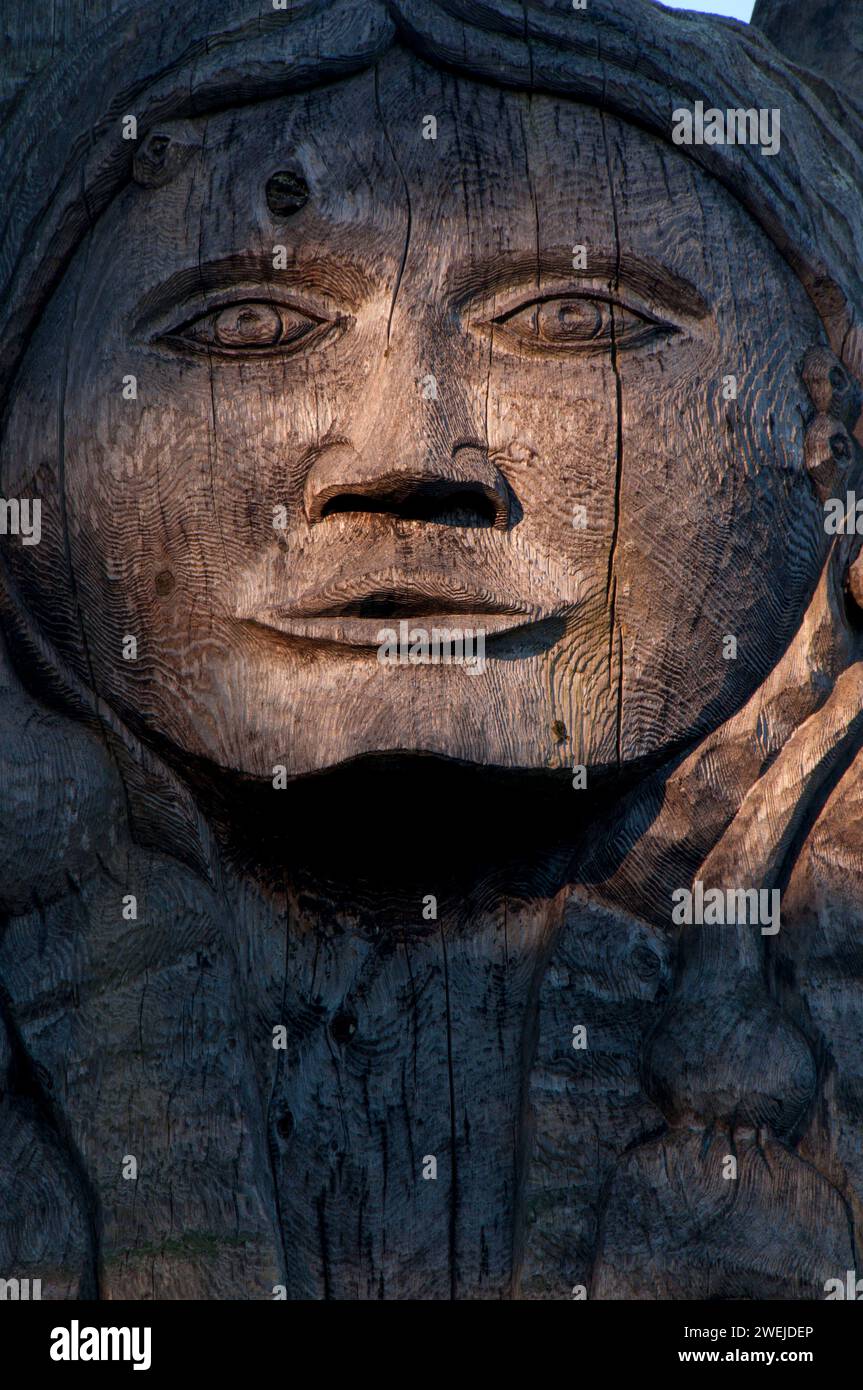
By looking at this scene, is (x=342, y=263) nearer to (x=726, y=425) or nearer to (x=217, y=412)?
(x=217, y=412)

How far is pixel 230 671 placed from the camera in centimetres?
342

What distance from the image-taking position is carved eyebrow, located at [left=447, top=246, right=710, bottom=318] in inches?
137

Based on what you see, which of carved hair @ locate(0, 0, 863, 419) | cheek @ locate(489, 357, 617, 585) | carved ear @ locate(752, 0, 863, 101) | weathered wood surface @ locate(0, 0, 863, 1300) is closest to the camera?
weathered wood surface @ locate(0, 0, 863, 1300)

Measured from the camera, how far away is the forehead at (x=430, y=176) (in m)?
3.50

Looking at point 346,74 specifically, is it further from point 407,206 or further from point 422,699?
point 422,699

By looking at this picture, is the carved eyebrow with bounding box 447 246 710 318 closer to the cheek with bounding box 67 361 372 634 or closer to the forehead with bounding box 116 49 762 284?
the forehead with bounding box 116 49 762 284

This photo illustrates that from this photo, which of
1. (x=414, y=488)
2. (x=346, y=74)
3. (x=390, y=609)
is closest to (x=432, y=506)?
(x=414, y=488)

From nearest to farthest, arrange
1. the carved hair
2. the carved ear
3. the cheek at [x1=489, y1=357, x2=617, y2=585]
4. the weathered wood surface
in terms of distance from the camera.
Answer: the weathered wood surface < the cheek at [x1=489, y1=357, x2=617, y2=585] < the carved hair < the carved ear

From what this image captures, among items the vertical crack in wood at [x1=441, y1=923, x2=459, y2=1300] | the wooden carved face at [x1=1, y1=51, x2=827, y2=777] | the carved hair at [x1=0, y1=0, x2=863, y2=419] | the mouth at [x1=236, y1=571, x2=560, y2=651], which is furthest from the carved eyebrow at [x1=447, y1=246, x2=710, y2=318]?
the vertical crack in wood at [x1=441, y1=923, x2=459, y2=1300]

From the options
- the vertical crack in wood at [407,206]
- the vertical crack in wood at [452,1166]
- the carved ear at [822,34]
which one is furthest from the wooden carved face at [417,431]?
the carved ear at [822,34]

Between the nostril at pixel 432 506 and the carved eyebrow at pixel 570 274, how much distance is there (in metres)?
0.38

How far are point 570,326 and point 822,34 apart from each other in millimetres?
1413

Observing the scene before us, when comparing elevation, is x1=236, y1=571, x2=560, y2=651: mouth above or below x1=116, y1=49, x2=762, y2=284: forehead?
below

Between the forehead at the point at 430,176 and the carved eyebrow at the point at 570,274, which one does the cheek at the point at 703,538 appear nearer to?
the carved eyebrow at the point at 570,274
